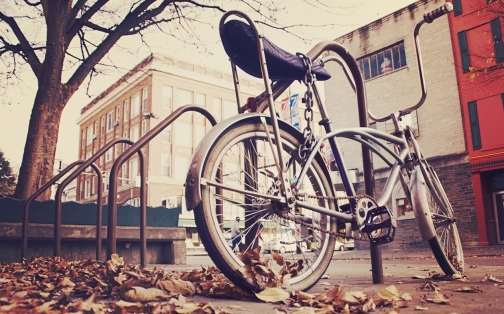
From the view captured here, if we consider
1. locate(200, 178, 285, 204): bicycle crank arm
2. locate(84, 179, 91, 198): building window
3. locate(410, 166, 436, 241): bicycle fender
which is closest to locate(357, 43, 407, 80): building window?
locate(410, 166, 436, 241): bicycle fender

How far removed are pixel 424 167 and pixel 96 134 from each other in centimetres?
4535

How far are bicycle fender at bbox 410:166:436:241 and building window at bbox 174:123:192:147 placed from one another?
34.5 m

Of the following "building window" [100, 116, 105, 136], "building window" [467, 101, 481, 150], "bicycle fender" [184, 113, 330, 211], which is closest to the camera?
"bicycle fender" [184, 113, 330, 211]

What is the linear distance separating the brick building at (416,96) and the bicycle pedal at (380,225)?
13.4 metres

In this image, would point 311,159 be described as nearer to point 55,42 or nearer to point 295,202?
point 295,202

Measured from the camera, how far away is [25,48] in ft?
26.6

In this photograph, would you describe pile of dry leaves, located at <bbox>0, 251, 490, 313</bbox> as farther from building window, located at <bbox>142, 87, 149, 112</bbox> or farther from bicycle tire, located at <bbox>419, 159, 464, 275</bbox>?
building window, located at <bbox>142, 87, 149, 112</bbox>

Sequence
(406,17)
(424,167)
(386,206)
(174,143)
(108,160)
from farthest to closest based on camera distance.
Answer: (108,160)
(174,143)
(406,17)
(424,167)
(386,206)

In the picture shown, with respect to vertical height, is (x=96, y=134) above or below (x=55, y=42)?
above

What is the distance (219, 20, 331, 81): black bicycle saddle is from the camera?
7.75 ft

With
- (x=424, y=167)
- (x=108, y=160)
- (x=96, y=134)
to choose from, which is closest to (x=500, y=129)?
(x=424, y=167)

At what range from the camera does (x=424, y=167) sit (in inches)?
137

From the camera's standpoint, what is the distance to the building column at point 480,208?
51.2 feet

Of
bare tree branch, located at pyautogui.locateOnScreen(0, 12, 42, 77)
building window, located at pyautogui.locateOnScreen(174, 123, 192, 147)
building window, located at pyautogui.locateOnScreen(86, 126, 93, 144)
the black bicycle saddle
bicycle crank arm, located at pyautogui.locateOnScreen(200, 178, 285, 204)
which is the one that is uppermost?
building window, located at pyautogui.locateOnScreen(86, 126, 93, 144)
